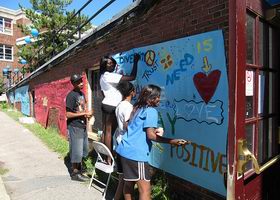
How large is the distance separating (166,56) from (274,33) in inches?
65.6

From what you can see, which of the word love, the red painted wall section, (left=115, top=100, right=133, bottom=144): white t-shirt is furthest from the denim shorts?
the red painted wall section

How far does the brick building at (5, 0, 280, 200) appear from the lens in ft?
7.56

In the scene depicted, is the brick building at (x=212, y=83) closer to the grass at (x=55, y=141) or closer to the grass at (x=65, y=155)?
the grass at (x=65, y=155)

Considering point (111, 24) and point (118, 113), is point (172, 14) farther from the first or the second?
point (111, 24)

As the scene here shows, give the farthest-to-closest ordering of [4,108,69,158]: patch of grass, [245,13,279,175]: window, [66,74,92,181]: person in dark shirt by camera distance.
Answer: [4,108,69,158]: patch of grass, [66,74,92,181]: person in dark shirt, [245,13,279,175]: window

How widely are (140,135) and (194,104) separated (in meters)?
0.94

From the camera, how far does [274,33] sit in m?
3.14

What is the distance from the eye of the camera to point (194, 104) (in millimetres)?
4027

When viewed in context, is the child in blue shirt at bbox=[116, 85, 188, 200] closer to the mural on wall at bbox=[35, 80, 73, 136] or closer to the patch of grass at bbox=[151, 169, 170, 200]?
the patch of grass at bbox=[151, 169, 170, 200]

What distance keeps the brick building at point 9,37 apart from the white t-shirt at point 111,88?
35.2m

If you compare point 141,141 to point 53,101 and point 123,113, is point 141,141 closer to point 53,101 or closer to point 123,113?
point 123,113

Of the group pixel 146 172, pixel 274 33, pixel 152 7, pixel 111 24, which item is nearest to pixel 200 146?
pixel 146 172

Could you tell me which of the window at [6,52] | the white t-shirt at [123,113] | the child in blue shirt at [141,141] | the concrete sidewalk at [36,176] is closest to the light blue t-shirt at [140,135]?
the child in blue shirt at [141,141]

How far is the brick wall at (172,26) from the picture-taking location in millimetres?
3807
